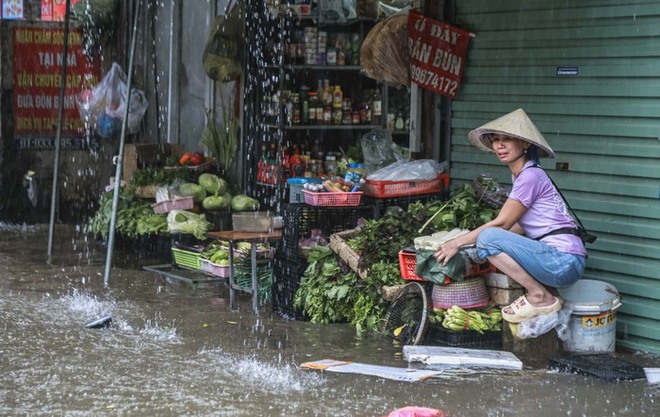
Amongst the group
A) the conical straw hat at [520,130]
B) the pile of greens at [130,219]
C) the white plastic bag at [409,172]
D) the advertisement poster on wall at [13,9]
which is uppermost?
the advertisement poster on wall at [13,9]

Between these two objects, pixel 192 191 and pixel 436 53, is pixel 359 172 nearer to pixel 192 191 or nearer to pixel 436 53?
pixel 436 53

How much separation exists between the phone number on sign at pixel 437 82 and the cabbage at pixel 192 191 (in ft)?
11.1

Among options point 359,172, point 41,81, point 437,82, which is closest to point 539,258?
point 437,82

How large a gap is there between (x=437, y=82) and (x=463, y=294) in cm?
266

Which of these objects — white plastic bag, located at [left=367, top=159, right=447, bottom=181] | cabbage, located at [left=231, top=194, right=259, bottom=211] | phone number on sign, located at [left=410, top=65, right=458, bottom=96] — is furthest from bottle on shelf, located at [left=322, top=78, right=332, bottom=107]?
white plastic bag, located at [left=367, top=159, right=447, bottom=181]

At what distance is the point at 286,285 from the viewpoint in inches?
368

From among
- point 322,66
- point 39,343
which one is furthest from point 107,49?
point 39,343

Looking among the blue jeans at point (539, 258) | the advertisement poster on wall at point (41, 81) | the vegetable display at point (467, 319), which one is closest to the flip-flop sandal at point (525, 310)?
the blue jeans at point (539, 258)

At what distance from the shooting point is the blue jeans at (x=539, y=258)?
7.38 m

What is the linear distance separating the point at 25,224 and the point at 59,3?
3609mm

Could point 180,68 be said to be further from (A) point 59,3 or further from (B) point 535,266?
(B) point 535,266

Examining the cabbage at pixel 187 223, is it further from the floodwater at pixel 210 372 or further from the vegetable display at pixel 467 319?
the vegetable display at pixel 467 319

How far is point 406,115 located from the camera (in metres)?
12.2

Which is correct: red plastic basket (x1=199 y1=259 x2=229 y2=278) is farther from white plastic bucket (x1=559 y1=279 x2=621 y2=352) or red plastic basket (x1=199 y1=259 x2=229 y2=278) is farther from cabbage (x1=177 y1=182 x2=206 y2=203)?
white plastic bucket (x1=559 y1=279 x2=621 y2=352)
